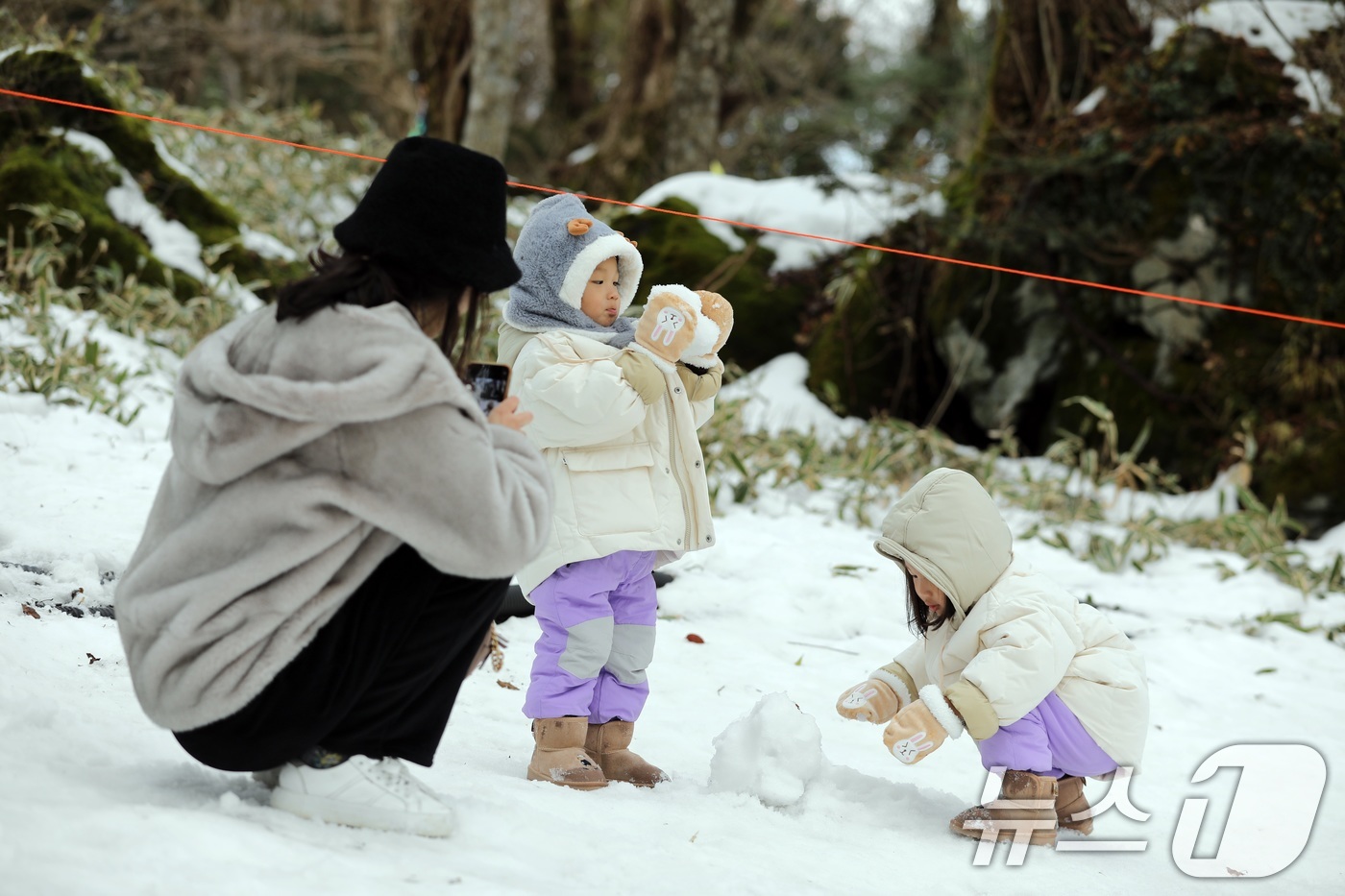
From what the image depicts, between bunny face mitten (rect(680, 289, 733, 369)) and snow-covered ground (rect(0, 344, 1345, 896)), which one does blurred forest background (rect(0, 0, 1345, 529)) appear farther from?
bunny face mitten (rect(680, 289, 733, 369))

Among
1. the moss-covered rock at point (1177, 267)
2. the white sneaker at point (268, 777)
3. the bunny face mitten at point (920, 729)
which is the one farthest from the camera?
the moss-covered rock at point (1177, 267)

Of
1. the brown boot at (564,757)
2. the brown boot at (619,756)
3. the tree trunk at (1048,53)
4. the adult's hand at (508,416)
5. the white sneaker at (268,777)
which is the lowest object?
the brown boot at (619,756)

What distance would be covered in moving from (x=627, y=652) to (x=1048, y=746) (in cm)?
92

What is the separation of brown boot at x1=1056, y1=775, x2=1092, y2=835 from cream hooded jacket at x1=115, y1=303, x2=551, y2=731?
1.51m

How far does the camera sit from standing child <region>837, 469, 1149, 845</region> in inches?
89.7

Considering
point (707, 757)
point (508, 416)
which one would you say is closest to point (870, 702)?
point (707, 757)

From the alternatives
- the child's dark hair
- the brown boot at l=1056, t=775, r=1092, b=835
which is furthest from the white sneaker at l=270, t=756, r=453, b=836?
the brown boot at l=1056, t=775, r=1092, b=835

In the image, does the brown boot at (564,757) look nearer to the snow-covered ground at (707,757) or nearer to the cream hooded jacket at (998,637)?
the snow-covered ground at (707,757)

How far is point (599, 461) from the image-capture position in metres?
2.44

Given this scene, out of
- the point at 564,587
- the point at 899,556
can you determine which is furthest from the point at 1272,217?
the point at 564,587

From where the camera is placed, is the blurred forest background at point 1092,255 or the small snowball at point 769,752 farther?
the blurred forest background at point 1092,255

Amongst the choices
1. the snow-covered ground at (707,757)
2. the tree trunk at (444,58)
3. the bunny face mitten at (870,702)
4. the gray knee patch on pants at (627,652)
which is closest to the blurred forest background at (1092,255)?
the tree trunk at (444,58)

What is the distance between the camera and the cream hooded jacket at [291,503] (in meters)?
1.59

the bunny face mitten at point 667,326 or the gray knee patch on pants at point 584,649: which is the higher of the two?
the bunny face mitten at point 667,326
